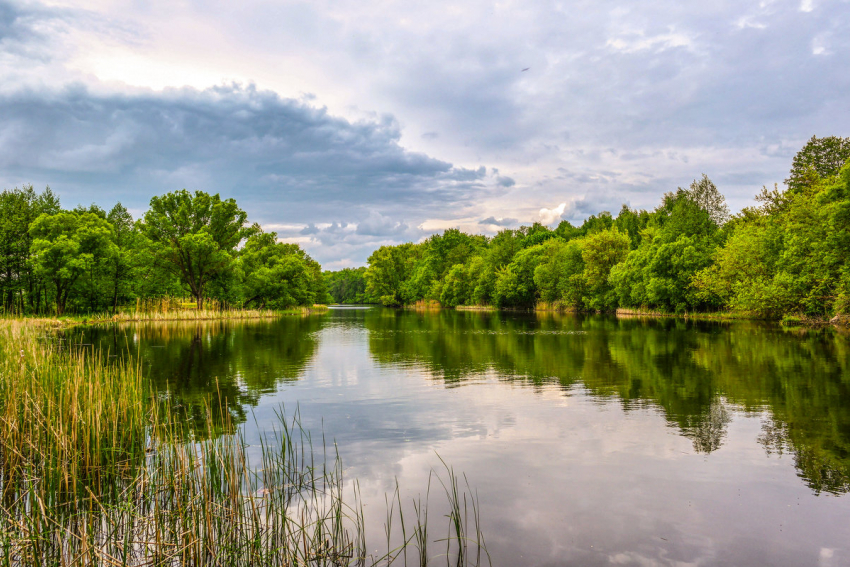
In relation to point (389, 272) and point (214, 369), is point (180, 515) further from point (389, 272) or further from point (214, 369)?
point (389, 272)

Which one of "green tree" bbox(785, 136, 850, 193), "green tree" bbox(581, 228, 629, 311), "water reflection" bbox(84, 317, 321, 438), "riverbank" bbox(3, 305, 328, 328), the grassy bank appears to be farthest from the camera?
"green tree" bbox(581, 228, 629, 311)

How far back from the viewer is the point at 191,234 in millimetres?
62094

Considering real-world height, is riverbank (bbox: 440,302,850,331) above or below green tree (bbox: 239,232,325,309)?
below

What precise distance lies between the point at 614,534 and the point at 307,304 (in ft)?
284

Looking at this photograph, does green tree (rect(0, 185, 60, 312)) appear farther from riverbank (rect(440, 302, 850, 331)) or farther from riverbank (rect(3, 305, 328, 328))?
riverbank (rect(440, 302, 850, 331))

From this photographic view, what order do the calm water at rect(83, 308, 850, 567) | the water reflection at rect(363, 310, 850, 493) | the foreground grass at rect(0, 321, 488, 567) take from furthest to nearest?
1. the water reflection at rect(363, 310, 850, 493)
2. the calm water at rect(83, 308, 850, 567)
3. the foreground grass at rect(0, 321, 488, 567)

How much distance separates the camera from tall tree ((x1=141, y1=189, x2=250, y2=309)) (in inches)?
2477

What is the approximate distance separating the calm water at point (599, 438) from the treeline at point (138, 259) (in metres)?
36.3

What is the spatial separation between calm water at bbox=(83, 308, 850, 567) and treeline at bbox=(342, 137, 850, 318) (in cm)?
1911

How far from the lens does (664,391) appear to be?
1563cm

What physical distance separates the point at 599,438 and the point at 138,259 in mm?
62956

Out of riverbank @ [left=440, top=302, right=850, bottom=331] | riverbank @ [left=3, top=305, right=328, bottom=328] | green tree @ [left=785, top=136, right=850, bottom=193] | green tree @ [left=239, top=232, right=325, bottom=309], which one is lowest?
riverbank @ [left=440, top=302, right=850, bottom=331]

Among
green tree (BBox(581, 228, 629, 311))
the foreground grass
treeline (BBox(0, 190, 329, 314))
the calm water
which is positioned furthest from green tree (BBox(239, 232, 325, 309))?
the foreground grass

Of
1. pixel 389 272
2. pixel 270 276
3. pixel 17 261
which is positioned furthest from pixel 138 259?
pixel 389 272
